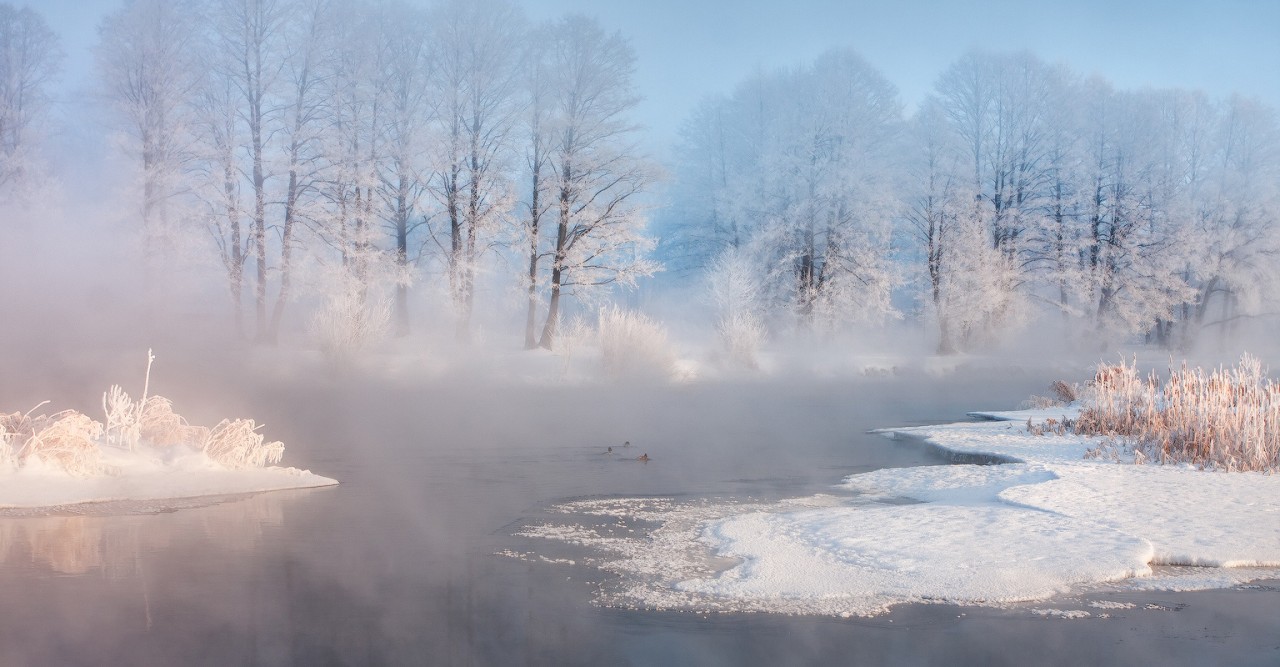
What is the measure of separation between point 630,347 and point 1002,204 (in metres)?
17.9

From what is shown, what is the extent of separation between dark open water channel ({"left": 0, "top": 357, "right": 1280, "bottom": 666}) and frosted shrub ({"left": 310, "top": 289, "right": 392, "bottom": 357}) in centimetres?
1095

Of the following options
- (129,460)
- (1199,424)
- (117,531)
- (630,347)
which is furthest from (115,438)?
(630,347)

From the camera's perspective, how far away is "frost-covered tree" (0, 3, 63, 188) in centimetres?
2988

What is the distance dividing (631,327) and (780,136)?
1491cm

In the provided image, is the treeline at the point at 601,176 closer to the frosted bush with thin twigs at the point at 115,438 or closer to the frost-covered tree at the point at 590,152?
the frost-covered tree at the point at 590,152

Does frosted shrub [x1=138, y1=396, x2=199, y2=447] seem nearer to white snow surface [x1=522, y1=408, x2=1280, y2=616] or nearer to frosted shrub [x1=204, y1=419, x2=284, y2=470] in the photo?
frosted shrub [x1=204, y1=419, x2=284, y2=470]

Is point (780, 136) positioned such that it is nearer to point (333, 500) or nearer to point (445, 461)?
point (445, 461)

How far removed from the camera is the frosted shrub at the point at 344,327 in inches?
898

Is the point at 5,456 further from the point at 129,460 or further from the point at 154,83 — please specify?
the point at 154,83

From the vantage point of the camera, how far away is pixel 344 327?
22.9 meters

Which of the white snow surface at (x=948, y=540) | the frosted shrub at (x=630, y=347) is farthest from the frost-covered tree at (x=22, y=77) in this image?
the white snow surface at (x=948, y=540)

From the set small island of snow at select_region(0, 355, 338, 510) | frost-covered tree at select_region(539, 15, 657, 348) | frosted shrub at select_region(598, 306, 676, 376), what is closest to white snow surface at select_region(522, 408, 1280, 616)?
small island of snow at select_region(0, 355, 338, 510)

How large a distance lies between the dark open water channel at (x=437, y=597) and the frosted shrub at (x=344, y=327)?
10951mm

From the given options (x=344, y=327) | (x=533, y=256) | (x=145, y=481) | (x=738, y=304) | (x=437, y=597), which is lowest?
(x=437, y=597)
